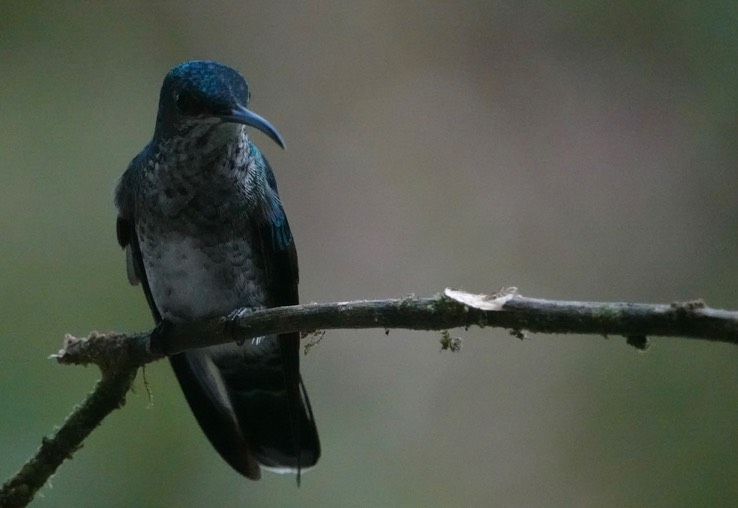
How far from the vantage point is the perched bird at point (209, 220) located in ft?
6.16

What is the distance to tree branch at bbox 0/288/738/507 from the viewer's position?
1090mm

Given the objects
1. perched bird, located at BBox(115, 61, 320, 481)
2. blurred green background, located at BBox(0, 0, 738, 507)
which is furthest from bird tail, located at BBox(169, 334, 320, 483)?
blurred green background, located at BBox(0, 0, 738, 507)

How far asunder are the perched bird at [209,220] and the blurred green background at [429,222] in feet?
4.03

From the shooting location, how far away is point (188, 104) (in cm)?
187

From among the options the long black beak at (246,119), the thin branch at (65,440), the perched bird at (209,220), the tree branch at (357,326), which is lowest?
the thin branch at (65,440)

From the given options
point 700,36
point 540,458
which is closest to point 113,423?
point 540,458

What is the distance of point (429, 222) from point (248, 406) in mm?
1689

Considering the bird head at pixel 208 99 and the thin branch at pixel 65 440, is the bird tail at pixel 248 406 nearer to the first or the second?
the thin branch at pixel 65 440

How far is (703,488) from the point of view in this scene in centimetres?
319

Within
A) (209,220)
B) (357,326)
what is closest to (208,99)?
(209,220)

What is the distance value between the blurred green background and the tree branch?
1350 millimetres

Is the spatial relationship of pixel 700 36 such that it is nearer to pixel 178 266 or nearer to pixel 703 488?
pixel 703 488

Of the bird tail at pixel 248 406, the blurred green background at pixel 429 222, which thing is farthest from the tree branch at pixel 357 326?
A: the blurred green background at pixel 429 222

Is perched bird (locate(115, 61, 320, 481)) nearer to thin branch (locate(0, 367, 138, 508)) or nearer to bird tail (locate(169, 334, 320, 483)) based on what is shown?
bird tail (locate(169, 334, 320, 483))
